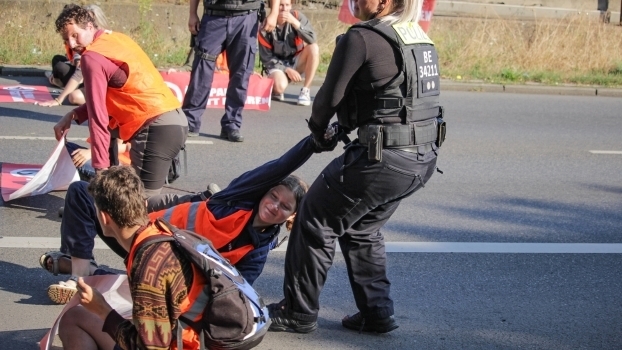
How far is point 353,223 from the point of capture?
159 inches

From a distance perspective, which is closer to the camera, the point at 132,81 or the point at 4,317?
the point at 4,317

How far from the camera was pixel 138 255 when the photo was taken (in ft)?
10.6

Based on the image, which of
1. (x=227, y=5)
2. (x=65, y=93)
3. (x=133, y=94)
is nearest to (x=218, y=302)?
(x=133, y=94)

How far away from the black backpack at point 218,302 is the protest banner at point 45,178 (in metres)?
2.45

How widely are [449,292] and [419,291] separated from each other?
17 cm

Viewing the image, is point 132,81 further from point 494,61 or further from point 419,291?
point 494,61

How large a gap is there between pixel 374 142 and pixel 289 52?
7235 millimetres

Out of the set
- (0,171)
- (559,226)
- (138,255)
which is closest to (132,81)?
(0,171)

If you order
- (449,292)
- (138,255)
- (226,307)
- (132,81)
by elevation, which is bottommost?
(449,292)

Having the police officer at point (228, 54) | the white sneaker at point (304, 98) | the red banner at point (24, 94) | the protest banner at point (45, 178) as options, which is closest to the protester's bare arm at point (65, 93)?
the red banner at point (24, 94)

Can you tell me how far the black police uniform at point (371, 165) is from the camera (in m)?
3.80

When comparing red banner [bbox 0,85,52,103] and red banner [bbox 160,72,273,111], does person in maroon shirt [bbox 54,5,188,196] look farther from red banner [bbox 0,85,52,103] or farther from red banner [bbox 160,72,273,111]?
red banner [bbox 0,85,52,103]

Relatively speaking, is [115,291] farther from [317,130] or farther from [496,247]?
[496,247]

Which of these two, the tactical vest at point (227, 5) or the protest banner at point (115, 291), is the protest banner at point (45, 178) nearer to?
the protest banner at point (115, 291)
